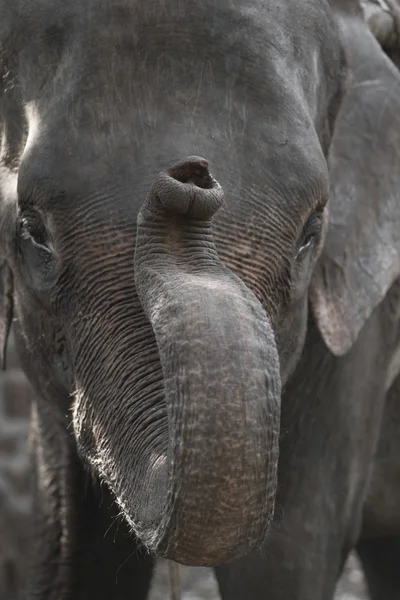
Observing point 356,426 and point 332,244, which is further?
point 356,426

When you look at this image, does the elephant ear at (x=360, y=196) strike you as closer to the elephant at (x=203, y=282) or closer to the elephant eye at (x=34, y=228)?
the elephant at (x=203, y=282)

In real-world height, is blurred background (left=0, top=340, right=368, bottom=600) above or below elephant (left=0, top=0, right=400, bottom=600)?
below

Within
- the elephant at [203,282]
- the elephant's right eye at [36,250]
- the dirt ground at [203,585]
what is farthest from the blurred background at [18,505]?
the elephant's right eye at [36,250]

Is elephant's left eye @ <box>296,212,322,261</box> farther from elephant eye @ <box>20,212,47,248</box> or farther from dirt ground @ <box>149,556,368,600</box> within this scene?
dirt ground @ <box>149,556,368,600</box>

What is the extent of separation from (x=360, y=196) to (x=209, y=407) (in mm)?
1213

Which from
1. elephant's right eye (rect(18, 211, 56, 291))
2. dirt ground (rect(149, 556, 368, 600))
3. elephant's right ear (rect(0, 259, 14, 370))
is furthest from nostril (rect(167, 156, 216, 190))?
dirt ground (rect(149, 556, 368, 600))

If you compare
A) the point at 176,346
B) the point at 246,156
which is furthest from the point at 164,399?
the point at 246,156

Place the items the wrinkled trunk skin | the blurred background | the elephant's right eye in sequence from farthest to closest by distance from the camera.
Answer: the blurred background → the elephant's right eye → the wrinkled trunk skin

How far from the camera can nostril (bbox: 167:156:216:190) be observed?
102 inches

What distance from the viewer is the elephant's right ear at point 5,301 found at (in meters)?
3.41

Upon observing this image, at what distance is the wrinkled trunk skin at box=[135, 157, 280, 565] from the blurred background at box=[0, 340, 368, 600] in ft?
12.1

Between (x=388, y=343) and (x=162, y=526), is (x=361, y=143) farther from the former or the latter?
(x=162, y=526)

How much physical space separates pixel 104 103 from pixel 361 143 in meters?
0.73

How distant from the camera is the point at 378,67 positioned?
3623mm
